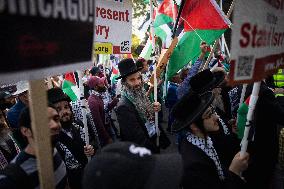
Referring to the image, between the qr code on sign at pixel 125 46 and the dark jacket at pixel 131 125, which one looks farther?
the qr code on sign at pixel 125 46

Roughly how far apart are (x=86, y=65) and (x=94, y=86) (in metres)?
4.15

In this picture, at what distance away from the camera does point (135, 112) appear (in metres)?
4.12

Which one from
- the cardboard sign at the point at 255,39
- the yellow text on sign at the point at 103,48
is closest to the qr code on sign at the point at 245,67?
the cardboard sign at the point at 255,39

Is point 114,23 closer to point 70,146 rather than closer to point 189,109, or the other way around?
point 70,146

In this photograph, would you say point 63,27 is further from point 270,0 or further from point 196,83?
point 196,83

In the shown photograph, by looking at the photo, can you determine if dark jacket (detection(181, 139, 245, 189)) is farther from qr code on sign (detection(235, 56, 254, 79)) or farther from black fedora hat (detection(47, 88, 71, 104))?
black fedora hat (detection(47, 88, 71, 104))

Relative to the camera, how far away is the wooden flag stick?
139 centimetres

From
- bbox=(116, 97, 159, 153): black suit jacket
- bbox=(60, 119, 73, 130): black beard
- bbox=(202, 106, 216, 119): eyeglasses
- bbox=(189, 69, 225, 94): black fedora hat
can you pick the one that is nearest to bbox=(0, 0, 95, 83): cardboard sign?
bbox=(202, 106, 216, 119): eyeglasses

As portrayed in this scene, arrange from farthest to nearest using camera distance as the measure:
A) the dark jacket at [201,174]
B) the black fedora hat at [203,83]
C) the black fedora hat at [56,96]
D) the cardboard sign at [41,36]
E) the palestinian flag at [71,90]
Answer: the palestinian flag at [71,90]
the black fedora hat at [56,96]
the black fedora hat at [203,83]
the dark jacket at [201,174]
the cardboard sign at [41,36]

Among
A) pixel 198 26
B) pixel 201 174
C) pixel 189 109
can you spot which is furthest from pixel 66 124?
pixel 198 26

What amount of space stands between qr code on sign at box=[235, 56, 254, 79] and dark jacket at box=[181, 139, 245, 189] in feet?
2.73

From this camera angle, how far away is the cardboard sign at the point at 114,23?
146 inches

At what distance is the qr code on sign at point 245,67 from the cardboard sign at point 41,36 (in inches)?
33.2

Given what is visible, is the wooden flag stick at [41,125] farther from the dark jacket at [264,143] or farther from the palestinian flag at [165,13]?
the palestinian flag at [165,13]
